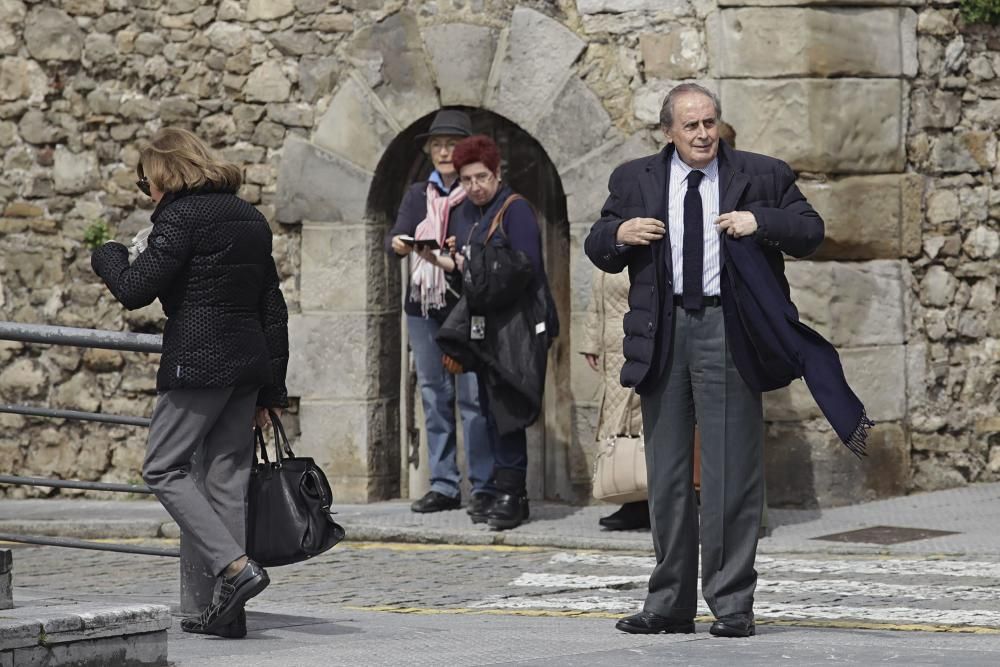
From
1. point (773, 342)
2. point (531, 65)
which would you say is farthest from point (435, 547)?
point (773, 342)

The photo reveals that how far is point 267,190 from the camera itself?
12.0m

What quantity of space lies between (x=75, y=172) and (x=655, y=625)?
6.38m

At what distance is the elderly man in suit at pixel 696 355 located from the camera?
6.91 metres

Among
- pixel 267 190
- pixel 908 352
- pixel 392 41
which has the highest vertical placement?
pixel 392 41

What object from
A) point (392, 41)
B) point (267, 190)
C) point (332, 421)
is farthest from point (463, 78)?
point (332, 421)

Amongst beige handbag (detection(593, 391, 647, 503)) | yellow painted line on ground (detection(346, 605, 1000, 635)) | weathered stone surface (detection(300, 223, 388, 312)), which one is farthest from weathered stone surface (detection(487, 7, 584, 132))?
yellow painted line on ground (detection(346, 605, 1000, 635))

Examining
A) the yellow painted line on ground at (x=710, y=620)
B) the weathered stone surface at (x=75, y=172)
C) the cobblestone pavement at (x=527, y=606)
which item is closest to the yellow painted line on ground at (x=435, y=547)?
the cobblestone pavement at (x=527, y=606)

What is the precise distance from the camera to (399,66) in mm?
11766

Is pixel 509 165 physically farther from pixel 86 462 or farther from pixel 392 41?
pixel 86 462

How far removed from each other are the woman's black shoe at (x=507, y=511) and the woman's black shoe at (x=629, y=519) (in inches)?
16.3

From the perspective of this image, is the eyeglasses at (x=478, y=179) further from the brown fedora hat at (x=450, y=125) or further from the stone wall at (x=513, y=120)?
the stone wall at (x=513, y=120)

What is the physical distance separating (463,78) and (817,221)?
495cm

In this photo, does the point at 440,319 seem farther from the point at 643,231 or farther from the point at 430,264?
the point at 643,231

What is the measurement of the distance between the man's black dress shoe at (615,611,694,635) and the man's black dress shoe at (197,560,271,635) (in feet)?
3.93
